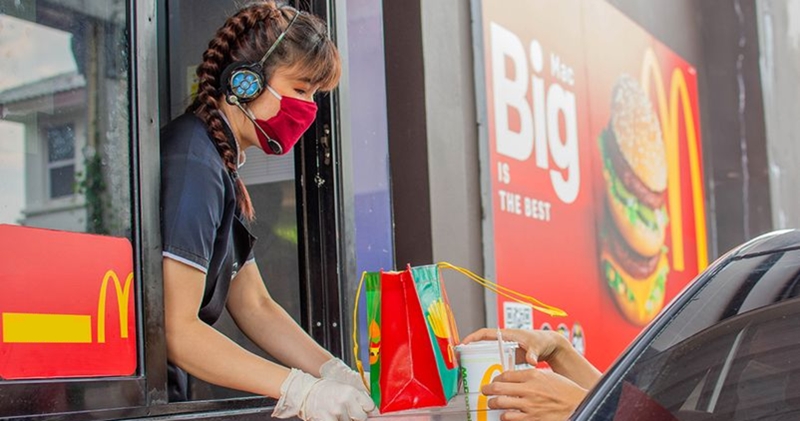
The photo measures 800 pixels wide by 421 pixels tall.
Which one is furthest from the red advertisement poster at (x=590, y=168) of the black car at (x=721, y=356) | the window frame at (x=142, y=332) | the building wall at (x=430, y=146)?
the black car at (x=721, y=356)

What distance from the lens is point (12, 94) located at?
114 inches

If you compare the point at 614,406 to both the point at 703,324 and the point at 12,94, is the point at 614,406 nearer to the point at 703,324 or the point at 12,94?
the point at 703,324

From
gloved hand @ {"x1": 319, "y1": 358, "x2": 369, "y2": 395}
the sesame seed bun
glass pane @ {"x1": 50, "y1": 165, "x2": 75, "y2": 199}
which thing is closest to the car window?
gloved hand @ {"x1": 319, "y1": 358, "x2": 369, "y2": 395}

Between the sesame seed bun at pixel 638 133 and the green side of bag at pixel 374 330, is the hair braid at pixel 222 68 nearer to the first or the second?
the green side of bag at pixel 374 330

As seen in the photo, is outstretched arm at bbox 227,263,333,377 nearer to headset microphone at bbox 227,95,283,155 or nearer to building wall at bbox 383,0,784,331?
headset microphone at bbox 227,95,283,155

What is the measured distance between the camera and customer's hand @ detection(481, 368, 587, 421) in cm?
225

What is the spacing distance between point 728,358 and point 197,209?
1.64m

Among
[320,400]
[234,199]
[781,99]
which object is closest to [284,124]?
[234,199]

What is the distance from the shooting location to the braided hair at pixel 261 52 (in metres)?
3.43

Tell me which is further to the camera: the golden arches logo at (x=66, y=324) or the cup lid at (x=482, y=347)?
the golden arches logo at (x=66, y=324)

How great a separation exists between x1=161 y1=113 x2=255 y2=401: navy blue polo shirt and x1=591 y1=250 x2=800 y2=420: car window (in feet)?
4.88

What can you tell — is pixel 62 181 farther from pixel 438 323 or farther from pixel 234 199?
pixel 438 323

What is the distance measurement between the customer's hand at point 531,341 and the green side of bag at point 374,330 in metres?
0.26

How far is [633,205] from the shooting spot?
749cm
